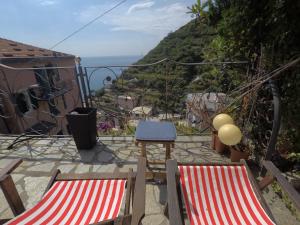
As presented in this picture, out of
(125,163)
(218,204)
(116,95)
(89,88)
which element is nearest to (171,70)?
(116,95)

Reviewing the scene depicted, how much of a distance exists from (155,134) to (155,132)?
0.05m

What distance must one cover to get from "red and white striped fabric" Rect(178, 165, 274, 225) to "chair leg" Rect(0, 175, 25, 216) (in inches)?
51.7

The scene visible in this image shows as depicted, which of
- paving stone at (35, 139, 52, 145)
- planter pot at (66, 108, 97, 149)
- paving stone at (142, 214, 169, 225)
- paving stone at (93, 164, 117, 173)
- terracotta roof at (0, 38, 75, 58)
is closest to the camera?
paving stone at (142, 214, 169, 225)

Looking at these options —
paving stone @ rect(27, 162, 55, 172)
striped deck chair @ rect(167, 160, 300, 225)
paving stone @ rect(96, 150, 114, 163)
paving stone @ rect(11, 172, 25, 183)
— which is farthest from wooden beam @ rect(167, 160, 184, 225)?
paving stone @ rect(11, 172, 25, 183)

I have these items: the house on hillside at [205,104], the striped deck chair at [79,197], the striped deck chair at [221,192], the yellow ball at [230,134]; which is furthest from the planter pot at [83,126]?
the yellow ball at [230,134]

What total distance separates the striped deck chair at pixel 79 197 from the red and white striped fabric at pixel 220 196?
0.48 meters

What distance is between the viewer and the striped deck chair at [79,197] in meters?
1.41

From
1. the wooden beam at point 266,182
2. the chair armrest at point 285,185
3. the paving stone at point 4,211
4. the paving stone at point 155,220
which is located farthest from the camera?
the paving stone at point 4,211

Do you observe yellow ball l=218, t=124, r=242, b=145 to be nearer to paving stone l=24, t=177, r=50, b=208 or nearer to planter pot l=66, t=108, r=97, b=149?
planter pot l=66, t=108, r=97, b=149

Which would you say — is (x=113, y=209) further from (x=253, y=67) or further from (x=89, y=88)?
(x=253, y=67)

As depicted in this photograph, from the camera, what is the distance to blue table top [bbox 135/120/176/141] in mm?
2127

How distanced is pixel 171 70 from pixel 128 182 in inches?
82.8

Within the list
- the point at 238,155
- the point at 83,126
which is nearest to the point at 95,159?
the point at 83,126

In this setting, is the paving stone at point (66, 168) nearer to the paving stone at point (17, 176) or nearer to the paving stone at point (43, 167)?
the paving stone at point (43, 167)
